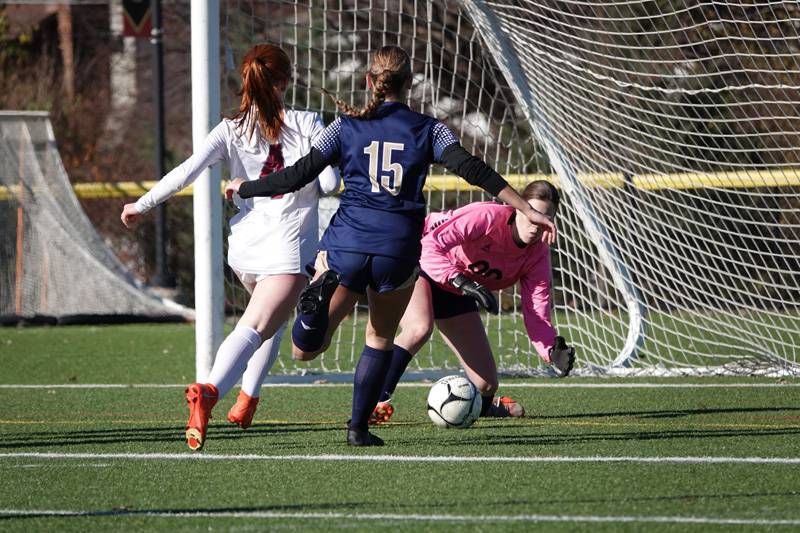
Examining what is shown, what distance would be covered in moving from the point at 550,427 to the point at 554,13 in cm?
372

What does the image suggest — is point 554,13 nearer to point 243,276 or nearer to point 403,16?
point 403,16

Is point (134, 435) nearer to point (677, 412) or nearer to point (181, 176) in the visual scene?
point (181, 176)

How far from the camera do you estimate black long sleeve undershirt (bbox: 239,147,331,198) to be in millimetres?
5281

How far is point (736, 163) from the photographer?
875cm

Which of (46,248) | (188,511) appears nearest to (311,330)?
(188,511)

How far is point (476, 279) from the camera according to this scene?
672cm

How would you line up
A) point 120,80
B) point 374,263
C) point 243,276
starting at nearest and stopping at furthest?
1. point 374,263
2. point 243,276
3. point 120,80

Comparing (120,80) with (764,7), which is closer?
(764,7)

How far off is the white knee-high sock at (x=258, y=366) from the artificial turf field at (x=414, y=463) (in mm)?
225

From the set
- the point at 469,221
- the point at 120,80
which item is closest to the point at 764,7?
the point at 469,221

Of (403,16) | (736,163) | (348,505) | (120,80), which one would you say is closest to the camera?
(348,505)

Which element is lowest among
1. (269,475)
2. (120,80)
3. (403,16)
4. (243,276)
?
(120,80)

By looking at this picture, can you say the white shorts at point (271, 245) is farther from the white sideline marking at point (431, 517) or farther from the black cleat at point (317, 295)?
the white sideline marking at point (431, 517)

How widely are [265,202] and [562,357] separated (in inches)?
61.2
